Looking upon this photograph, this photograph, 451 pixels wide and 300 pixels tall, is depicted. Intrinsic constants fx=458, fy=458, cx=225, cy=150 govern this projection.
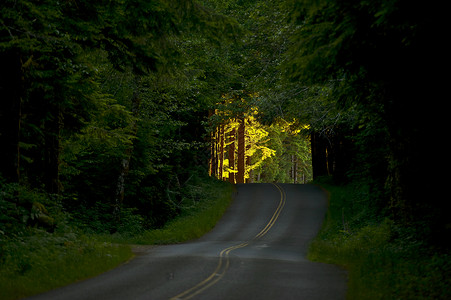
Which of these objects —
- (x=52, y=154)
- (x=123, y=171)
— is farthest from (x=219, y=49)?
(x=123, y=171)

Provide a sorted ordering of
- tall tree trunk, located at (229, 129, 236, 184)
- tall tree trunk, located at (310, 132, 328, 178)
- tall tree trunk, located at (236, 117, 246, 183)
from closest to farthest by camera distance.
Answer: tall tree trunk, located at (310, 132, 328, 178) → tall tree trunk, located at (236, 117, 246, 183) → tall tree trunk, located at (229, 129, 236, 184)

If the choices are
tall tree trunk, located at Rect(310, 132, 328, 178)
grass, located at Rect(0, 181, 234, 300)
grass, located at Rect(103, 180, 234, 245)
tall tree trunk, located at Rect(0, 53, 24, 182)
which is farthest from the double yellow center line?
tall tree trunk, located at Rect(310, 132, 328, 178)

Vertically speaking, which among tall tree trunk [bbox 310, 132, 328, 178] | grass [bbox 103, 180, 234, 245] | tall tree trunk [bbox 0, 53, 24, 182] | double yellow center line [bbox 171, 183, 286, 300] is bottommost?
double yellow center line [bbox 171, 183, 286, 300]

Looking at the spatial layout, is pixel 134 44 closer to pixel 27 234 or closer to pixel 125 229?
pixel 27 234

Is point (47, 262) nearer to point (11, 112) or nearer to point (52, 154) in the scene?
point (11, 112)

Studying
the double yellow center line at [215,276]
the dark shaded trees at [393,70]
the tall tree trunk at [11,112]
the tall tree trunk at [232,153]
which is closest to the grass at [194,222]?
the double yellow center line at [215,276]

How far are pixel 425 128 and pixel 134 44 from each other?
886 cm

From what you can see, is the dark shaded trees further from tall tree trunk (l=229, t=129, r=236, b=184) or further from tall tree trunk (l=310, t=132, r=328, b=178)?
tall tree trunk (l=229, t=129, r=236, b=184)

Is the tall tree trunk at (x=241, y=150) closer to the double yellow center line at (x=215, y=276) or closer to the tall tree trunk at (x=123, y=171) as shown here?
the tall tree trunk at (x=123, y=171)

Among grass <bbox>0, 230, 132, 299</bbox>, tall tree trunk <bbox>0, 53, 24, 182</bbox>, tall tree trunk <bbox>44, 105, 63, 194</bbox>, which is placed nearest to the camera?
grass <bbox>0, 230, 132, 299</bbox>

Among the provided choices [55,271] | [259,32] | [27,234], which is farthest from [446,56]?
[259,32]

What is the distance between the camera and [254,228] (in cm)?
2973

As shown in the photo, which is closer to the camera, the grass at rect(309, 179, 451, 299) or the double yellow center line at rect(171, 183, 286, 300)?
the grass at rect(309, 179, 451, 299)

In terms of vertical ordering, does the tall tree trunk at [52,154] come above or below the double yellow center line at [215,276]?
above
